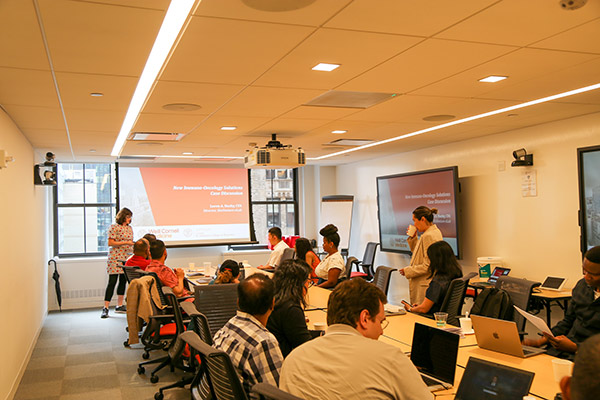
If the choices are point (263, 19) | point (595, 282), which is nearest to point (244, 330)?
point (263, 19)

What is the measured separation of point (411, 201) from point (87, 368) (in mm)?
5093

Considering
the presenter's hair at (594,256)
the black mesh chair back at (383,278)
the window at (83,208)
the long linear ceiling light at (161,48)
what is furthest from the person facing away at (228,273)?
the window at (83,208)

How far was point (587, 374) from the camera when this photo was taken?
3.20ft

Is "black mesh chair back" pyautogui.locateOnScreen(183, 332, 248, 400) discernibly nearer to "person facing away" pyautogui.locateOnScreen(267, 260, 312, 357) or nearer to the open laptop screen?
"person facing away" pyautogui.locateOnScreen(267, 260, 312, 357)

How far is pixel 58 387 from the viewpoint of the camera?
5.32 meters

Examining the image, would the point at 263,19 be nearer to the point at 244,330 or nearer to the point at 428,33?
the point at 428,33

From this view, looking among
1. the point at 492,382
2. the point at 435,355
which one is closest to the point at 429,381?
the point at 435,355

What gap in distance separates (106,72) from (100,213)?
7.22m

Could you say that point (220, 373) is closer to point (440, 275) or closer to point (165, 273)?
point (440, 275)

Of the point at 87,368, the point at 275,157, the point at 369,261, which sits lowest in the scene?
the point at 87,368

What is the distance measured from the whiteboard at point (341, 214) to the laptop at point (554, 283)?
190 inches

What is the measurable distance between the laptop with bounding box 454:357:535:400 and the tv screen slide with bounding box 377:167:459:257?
5.18 m

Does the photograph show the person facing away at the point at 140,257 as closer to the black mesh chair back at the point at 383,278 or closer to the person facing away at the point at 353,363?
the black mesh chair back at the point at 383,278

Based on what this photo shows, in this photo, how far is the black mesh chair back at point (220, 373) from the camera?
233 centimetres
